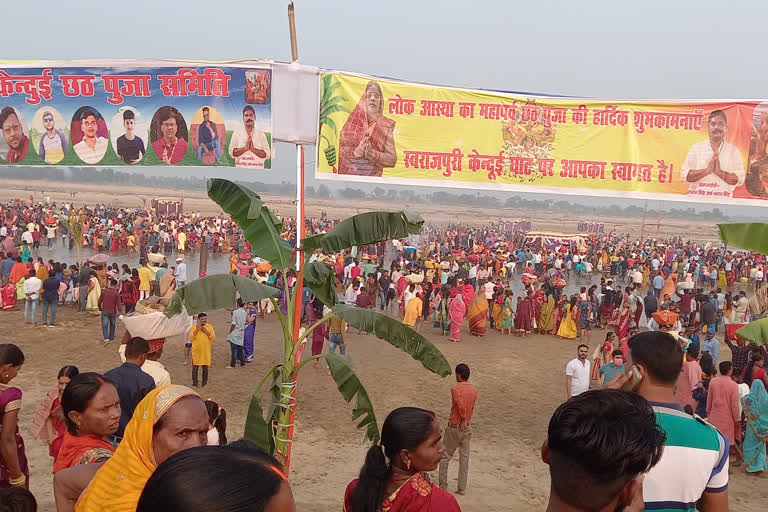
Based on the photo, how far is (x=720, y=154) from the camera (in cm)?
712

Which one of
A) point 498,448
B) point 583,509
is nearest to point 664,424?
point 583,509

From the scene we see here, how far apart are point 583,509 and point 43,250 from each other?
2981 centimetres

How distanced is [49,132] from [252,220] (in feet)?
12.7

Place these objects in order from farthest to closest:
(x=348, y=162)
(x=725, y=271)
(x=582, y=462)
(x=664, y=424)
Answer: (x=725, y=271) < (x=348, y=162) < (x=664, y=424) < (x=582, y=462)

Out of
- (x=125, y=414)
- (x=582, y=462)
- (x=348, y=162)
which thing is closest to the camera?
(x=582, y=462)

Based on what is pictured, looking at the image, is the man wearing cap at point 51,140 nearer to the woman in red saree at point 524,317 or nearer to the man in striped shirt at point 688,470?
the man in striped shirt at point 688,470

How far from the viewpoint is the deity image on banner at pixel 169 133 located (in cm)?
705

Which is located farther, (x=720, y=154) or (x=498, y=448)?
(x=498, y=448)

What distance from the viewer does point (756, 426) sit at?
23.2 ft

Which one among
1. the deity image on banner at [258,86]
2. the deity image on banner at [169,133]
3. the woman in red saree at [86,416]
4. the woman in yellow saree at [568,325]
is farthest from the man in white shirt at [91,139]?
the woman in yellow saree at [568,325]

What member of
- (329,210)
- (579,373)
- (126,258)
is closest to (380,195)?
(329,210)

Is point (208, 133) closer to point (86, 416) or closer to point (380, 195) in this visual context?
point (86, 416)

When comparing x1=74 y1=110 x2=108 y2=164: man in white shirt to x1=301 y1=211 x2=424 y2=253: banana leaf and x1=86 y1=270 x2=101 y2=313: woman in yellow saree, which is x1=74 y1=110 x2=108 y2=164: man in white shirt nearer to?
x1=301 y1=211 x2=424 y2=253: banana leaf

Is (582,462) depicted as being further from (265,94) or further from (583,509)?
(265,94)
